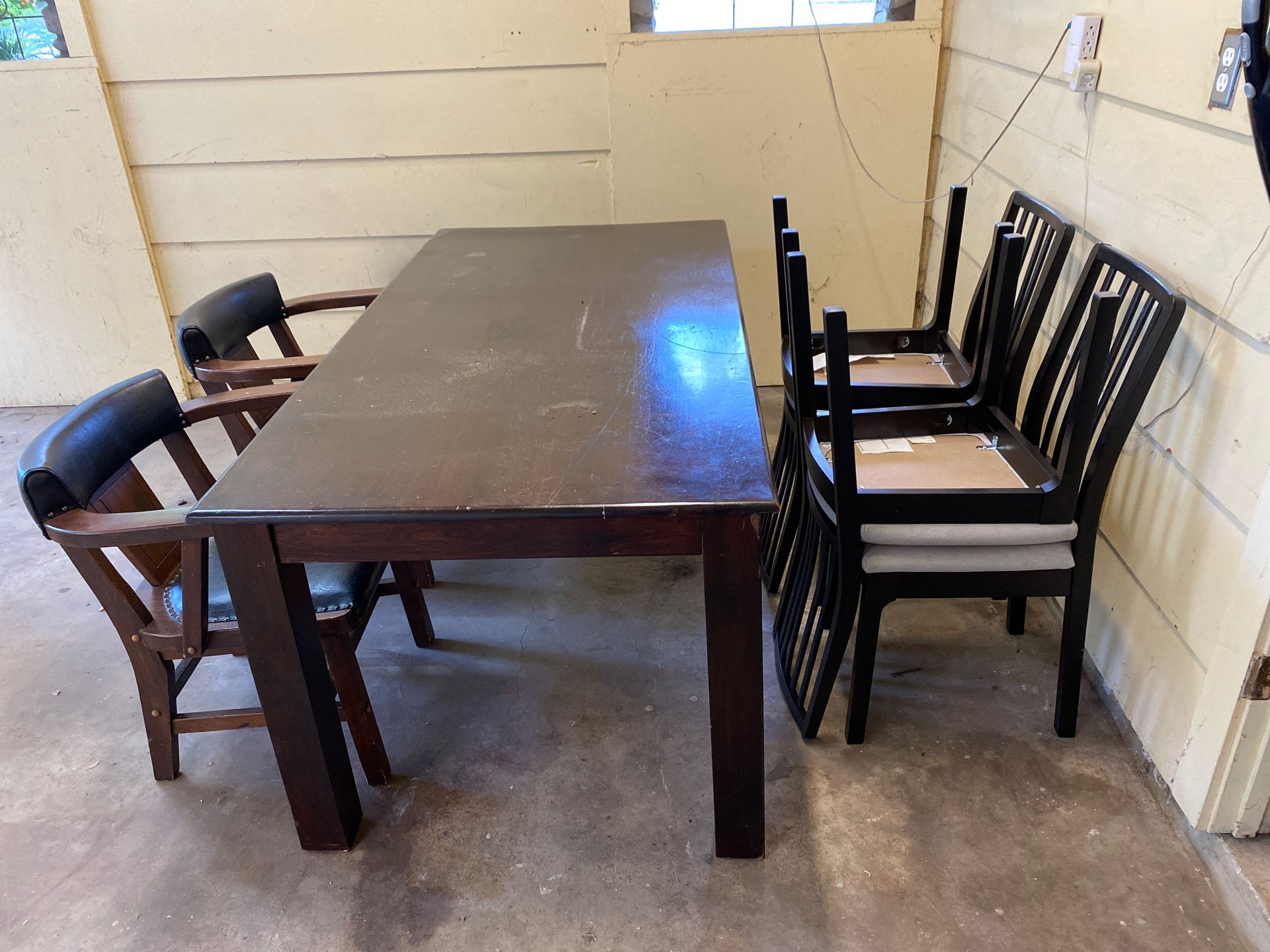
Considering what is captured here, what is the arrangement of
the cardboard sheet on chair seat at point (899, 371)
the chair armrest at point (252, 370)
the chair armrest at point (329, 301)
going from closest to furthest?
the chair armrest at point (252, 370) → the cardboard sheet on chair seat at point (899, 371) → the chair armrest at point (329, 301)

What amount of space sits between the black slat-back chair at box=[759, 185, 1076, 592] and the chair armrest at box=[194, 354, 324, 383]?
3.84 feet

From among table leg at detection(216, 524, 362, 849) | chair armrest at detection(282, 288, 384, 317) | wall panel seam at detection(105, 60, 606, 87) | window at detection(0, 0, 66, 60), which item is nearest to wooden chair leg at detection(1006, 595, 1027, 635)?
table leg at detection(216, 524, 362, 849)

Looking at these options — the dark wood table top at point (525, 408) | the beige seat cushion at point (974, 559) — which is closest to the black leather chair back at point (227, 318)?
the dark wood table top at point (525, 408)

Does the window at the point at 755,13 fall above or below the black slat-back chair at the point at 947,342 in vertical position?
above

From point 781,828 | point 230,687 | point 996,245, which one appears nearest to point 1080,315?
point 996,245

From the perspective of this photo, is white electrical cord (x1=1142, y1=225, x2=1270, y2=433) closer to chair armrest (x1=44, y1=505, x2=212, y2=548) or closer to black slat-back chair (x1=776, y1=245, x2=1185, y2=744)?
black slat-back chair (x1=776, y1=245, x2=1185, y2=744)

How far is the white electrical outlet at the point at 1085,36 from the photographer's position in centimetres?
183

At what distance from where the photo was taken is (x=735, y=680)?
1.41 m

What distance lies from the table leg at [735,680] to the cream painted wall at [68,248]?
296 centimetres

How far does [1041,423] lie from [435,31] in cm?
234

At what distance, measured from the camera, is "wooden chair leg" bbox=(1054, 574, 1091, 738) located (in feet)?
5.43

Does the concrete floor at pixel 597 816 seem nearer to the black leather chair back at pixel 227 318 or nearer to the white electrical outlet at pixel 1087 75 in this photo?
the black leather chair back at pixel 227 318

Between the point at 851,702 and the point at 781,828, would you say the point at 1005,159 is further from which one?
the point at 781,828

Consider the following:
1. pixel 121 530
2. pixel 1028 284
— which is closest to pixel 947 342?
pixel 1028 284
